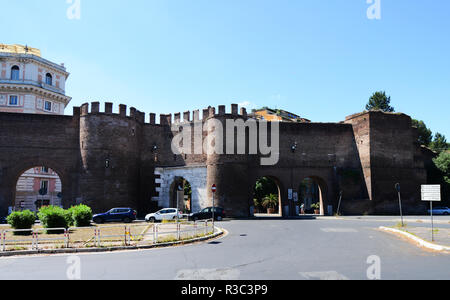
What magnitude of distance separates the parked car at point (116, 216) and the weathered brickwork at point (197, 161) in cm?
374

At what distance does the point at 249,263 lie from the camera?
9.33 m

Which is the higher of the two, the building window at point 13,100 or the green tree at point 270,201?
the building window at point 13,100

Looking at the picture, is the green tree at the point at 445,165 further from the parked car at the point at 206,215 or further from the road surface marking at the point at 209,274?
the road surface marking at the point at 209,274

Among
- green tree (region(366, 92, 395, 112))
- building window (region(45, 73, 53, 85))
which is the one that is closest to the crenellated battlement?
building window (region(45, 73, 53, 85))

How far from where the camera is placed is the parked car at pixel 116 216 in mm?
26438

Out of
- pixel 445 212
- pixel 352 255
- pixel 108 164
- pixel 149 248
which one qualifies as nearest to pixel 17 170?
pixel 108 164

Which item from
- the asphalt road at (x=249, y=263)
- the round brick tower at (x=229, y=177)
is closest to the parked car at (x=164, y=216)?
the round brick tower at (x=229, y=177)

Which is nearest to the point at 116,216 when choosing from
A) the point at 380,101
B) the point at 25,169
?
the point at 25,169

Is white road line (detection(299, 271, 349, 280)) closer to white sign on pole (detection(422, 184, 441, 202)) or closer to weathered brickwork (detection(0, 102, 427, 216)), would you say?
white sign on pole (detection(422, 184, 441, 202))

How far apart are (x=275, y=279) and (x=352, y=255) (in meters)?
4.28

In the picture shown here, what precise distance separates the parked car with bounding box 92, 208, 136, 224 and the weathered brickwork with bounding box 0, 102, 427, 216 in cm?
374

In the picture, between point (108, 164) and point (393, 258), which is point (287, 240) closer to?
point (393, 258)

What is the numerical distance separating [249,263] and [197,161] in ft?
83.4
